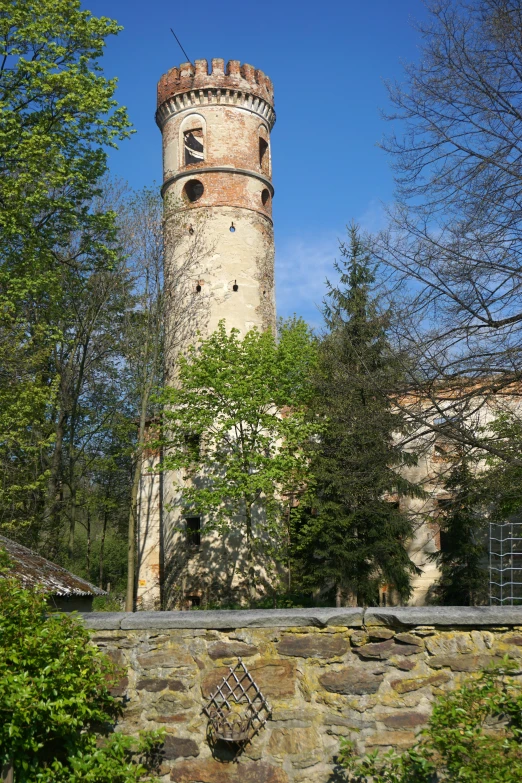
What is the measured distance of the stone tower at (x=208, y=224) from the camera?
23.4m

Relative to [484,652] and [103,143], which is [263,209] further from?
[484,652]

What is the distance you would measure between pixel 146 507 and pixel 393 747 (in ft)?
67.5

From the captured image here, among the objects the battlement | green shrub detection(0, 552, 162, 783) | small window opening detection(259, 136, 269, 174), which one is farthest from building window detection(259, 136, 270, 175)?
green shrub detection(0, 552, 162, 783)

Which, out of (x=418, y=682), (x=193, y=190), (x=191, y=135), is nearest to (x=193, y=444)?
(x=193, y=190)

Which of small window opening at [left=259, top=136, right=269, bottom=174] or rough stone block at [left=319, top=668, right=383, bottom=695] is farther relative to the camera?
small window opening at [left=259, top=136, right=269, bottom=174]

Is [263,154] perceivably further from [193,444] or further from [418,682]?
[418,682]

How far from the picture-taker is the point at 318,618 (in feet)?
15.4

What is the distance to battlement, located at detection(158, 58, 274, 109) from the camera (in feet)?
80.9

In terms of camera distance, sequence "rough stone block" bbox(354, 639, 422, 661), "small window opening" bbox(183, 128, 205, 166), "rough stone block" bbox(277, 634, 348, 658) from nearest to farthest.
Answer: "rough stone block" bbox(354, 639, 422, 661) < "rough stone block" bbox(277, 634, 348, 658) < "small window opening" bbox(183, 128, 205, 166)

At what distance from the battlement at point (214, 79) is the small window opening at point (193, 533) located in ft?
46.8

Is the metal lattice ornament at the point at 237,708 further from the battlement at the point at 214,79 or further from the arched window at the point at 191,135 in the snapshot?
the battlement at the point at 214,79

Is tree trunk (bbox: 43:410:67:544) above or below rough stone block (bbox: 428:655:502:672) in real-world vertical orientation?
above

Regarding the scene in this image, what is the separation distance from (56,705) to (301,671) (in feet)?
4.97

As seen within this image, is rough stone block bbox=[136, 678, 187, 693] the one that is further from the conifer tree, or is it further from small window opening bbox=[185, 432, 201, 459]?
small window opening bbox=[185, 432, 201, 459]
